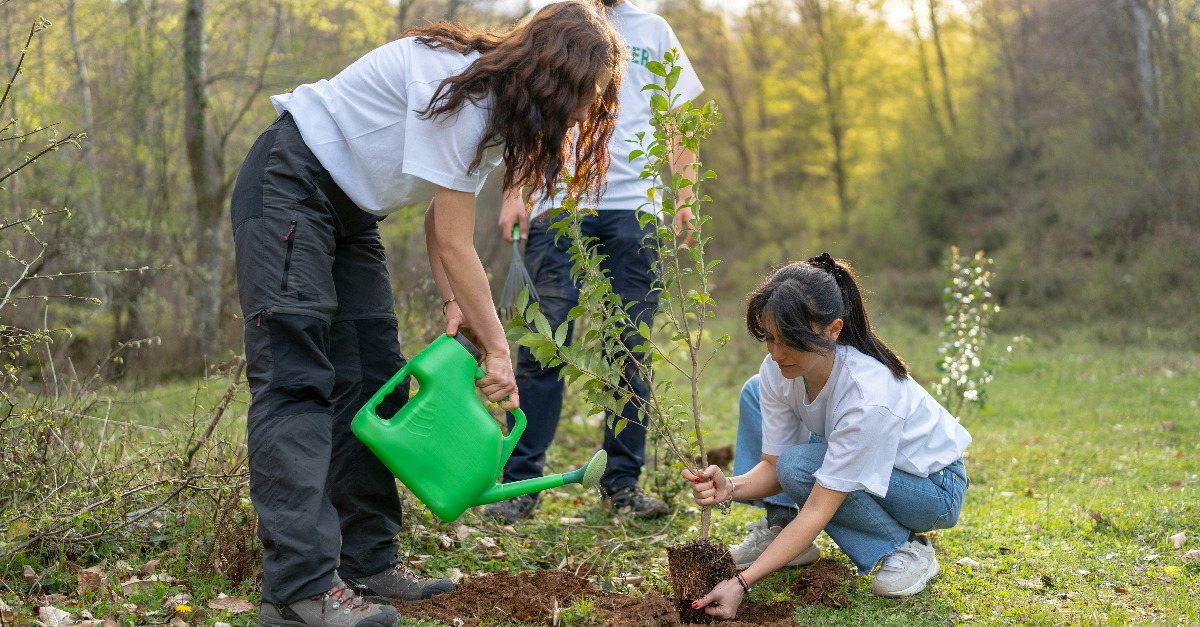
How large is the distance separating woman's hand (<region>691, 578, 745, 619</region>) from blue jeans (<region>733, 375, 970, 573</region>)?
1.31ft

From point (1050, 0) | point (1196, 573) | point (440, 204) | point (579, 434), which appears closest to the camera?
point (440, 204)

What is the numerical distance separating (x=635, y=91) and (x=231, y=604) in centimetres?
228

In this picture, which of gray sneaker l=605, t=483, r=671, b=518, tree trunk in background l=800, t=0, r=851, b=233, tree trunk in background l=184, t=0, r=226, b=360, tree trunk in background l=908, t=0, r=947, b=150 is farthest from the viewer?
tree trunk in background l=800, t=0, r=851, b=233

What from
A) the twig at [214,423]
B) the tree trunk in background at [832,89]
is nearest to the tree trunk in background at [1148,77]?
the tree trunk in background at [832,89]

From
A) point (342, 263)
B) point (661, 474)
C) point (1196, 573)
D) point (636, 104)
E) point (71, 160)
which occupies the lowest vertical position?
point (1196, 573)

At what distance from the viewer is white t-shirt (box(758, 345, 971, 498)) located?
90.3 inches

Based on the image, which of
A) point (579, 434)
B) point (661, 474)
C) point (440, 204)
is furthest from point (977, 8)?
point (440, 204)

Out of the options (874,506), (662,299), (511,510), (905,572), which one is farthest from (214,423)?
(905,572)

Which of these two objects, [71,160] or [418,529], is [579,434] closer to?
[418,529]

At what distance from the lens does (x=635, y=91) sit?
3373 millimetres

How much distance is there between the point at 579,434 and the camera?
5.28 metres

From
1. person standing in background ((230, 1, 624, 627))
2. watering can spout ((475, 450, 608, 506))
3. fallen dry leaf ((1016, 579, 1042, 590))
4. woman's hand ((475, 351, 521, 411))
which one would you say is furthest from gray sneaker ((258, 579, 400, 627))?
fallen dry leaf ((1016, 579, 1042, 590))

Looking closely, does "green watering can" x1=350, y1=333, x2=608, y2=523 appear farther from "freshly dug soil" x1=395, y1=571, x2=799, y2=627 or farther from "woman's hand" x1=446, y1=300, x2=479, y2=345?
"freshly dug soil" x1=395, y1=571, x2=799, y2=627

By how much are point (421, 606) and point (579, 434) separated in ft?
9.73
